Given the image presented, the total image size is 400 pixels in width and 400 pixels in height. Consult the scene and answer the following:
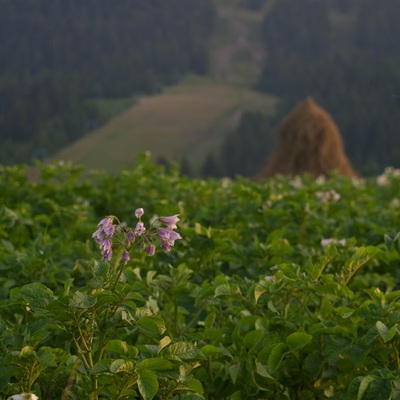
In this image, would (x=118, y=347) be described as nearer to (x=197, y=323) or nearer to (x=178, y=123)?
(x=197, y=323)

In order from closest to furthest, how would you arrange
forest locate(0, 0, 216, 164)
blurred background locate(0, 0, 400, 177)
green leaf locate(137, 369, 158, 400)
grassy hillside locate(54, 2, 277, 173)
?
1. green leaf locate(137, 369, 158, 400)
2. blurred background locate(0, 0, 400, 177)
3. grassy hillside locate(54, 2, 277, 173)
4. forest locate(0, 0, 216, 164)

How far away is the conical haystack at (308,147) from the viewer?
2208cm

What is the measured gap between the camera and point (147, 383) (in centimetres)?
185

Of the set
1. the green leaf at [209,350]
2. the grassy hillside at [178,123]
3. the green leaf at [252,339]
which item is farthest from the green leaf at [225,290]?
the grassy hillside at [178,123]

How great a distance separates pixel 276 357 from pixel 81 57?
116544mm

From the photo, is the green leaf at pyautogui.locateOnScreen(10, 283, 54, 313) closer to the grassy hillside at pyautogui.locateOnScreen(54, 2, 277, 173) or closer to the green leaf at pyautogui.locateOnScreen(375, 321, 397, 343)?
the green leaf at pyautogui.locateOnScreen(375, 321, 397, 343)

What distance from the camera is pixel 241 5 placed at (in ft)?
482

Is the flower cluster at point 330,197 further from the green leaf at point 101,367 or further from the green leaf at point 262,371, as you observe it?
the green leaf at point 101,367

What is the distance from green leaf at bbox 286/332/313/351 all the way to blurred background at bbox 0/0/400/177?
186 feet

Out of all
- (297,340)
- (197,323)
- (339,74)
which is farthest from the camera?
(339,74)

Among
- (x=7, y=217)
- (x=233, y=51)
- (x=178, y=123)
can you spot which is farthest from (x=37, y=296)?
(x=233, y=51)

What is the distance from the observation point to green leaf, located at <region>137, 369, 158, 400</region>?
183 cm

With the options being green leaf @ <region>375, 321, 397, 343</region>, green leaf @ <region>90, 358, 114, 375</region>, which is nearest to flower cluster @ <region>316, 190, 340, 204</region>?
green leaf @ <region>375, 321, 397, 343</region>

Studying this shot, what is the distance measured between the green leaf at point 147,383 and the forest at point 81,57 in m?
80.0
